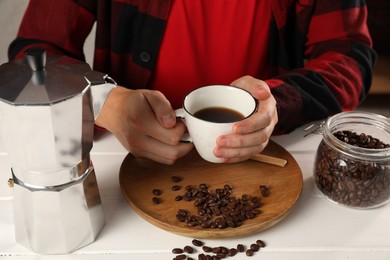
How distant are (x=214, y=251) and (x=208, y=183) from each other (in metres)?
0.14

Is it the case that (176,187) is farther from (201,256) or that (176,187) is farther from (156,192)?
(201,256)

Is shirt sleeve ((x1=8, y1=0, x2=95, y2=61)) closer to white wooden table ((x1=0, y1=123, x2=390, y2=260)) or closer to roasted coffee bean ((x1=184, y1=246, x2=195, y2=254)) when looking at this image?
white wooden table ((x1=0, y1=123, x2=390, y2=260))

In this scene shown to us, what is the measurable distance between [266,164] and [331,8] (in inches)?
16.5

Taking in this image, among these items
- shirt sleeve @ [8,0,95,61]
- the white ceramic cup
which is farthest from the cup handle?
shirt sleeve @ [8,0,95,61]

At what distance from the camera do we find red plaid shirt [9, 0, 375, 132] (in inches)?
40.2

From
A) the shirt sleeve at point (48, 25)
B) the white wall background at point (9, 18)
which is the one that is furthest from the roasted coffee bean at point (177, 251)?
the white wall background at point (9, 18)

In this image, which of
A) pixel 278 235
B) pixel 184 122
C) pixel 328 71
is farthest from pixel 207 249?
pixel 328 71

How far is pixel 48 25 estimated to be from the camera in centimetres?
105

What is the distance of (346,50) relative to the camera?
110 centimetres

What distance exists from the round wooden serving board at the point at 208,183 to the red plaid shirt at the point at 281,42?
14 centimetres

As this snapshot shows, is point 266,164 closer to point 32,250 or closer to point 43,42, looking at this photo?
point 32,250

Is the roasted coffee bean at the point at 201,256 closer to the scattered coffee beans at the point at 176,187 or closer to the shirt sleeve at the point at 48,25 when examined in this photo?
the scattered coffee beans at the point at 176,187

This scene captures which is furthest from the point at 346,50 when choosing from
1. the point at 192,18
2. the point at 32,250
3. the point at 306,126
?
the point at 32,250

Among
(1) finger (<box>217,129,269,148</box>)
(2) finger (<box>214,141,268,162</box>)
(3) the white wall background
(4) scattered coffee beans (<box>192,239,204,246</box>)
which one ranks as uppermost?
(1) finger (<box>217,129,269,148</box>)
